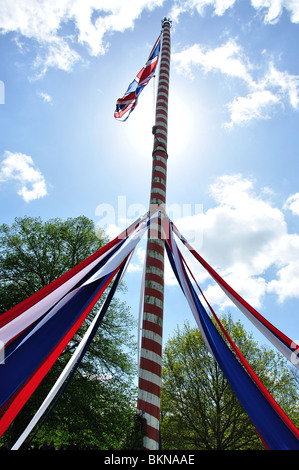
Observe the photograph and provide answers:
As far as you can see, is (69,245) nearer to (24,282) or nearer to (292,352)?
(24,282)

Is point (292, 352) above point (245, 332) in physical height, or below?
above

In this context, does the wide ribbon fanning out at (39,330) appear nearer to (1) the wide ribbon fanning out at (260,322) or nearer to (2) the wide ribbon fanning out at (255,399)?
(1) the wide ribbon fanning out at (260,322)

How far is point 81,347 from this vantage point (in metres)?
4.68

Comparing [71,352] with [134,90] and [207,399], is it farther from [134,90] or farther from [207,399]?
[134,90]

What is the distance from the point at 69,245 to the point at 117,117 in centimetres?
753

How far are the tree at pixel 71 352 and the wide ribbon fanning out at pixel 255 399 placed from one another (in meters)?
5.53

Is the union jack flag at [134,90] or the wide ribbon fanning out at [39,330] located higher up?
the union jack flag at [134,90]

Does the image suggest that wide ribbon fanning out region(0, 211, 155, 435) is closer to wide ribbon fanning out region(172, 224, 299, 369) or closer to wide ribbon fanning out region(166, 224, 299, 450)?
wide ribbon fanning out region(172, 224, 299, 369)

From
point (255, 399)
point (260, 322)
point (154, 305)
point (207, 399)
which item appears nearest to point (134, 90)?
point (154, 305)

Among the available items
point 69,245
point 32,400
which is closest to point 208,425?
point 32,400

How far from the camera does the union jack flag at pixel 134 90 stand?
8.08 meters

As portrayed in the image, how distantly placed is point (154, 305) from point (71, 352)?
27.6 ft

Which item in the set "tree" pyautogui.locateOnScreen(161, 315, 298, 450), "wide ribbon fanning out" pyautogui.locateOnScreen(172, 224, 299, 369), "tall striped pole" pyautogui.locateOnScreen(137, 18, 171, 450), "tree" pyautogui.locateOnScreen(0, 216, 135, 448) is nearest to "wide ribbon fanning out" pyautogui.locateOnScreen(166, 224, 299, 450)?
"wide ribbon fanning out" pyautogui.locateOnScreen(172, 224, 299, 369)

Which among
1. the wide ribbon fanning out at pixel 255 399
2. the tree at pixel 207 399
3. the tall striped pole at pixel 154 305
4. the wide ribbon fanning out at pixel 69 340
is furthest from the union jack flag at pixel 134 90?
the tree at pixel 207 399
